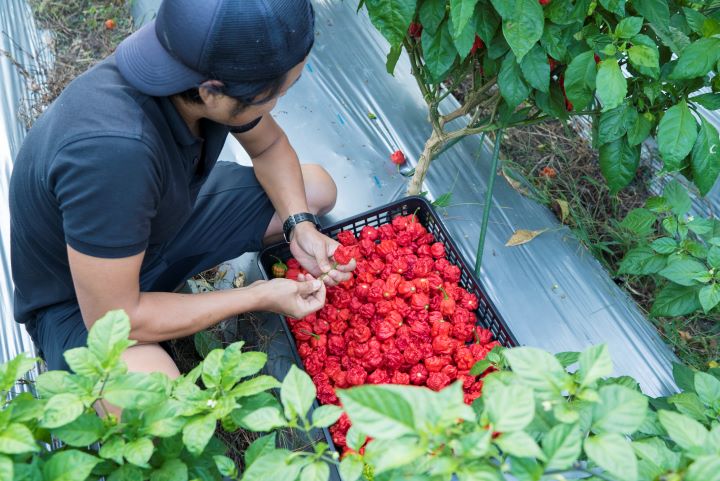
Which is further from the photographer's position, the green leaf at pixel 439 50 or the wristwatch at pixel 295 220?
the wristwatch at pixel 295 220

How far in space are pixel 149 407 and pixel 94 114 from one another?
715mm

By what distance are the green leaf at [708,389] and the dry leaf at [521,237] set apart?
1.42 metres

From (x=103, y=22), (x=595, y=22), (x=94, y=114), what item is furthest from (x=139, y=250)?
(x=103, y=22)

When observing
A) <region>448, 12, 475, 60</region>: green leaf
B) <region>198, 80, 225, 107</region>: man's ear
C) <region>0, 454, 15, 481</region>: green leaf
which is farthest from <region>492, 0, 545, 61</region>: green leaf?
<region>0, 454, 15, 481</region>: green leaf

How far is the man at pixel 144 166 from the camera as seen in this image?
4.13 ft

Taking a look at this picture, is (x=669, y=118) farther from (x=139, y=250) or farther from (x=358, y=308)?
(x=139, y=250)

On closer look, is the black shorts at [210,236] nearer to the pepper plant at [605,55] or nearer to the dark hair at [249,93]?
the dark hair at [249,93]

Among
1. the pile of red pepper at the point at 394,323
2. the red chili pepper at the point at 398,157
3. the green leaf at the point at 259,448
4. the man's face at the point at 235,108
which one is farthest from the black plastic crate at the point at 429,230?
the green leaf at the point at 259,448

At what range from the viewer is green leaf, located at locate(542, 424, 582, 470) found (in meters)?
0.74

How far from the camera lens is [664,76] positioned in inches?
65.2

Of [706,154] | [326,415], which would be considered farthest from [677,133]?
[326,415]

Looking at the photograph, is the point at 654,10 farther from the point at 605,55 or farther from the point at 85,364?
the point at 85,364

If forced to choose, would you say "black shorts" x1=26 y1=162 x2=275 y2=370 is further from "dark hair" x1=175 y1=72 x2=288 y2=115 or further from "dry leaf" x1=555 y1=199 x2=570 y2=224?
"dry leaf" x1=555 y1=199 x2=570 y2=224

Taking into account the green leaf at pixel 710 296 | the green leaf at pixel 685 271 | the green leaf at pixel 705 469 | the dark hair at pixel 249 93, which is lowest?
the green leaf at pixel 710 296
